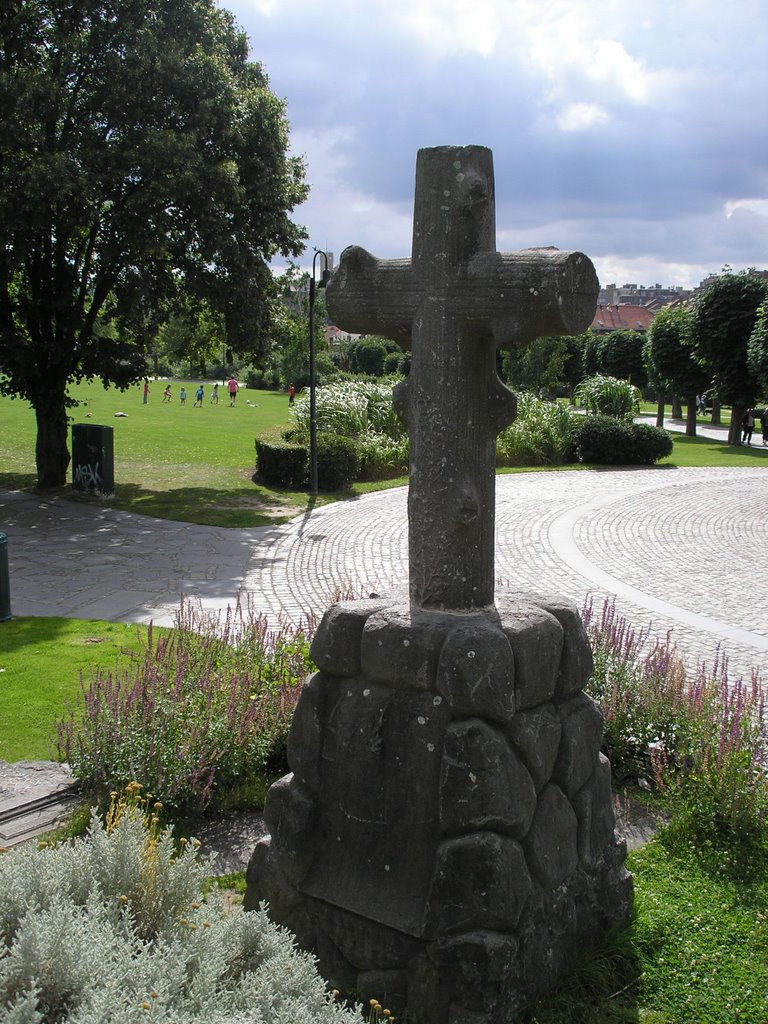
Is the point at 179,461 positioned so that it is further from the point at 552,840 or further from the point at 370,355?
the point at 370,355

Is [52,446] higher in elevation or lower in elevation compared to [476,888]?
higher

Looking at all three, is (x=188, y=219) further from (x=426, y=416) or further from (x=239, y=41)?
(x=426, y=416)

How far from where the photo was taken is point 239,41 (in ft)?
59.8

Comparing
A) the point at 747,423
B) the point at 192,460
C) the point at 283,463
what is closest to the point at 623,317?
the point at 747,423

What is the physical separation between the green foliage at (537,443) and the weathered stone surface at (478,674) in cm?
2230

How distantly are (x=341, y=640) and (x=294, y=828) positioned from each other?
2.70 feet

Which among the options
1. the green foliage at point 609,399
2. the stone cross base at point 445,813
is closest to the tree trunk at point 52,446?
the stone cross base at point 445,813

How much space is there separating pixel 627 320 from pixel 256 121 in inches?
3292

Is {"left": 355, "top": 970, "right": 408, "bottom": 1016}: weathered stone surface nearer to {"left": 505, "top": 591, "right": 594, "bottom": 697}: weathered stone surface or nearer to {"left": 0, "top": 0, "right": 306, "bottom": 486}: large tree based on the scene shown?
{"left": 505, "top": 591, "right": 594, "bottom": 697}: weathered stone surface

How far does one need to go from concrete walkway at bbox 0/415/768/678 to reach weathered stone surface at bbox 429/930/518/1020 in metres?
4.55

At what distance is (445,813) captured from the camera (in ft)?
11.7

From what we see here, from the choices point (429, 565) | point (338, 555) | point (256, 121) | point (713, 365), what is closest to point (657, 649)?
point (429, 565)

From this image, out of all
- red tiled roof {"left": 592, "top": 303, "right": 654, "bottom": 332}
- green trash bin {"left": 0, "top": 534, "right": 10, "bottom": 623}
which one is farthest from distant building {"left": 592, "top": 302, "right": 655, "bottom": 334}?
green trash bin {"left": 0, "top": 534, "right": 10, "bottom": 623}

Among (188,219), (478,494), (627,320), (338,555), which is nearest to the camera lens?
(478,494)
